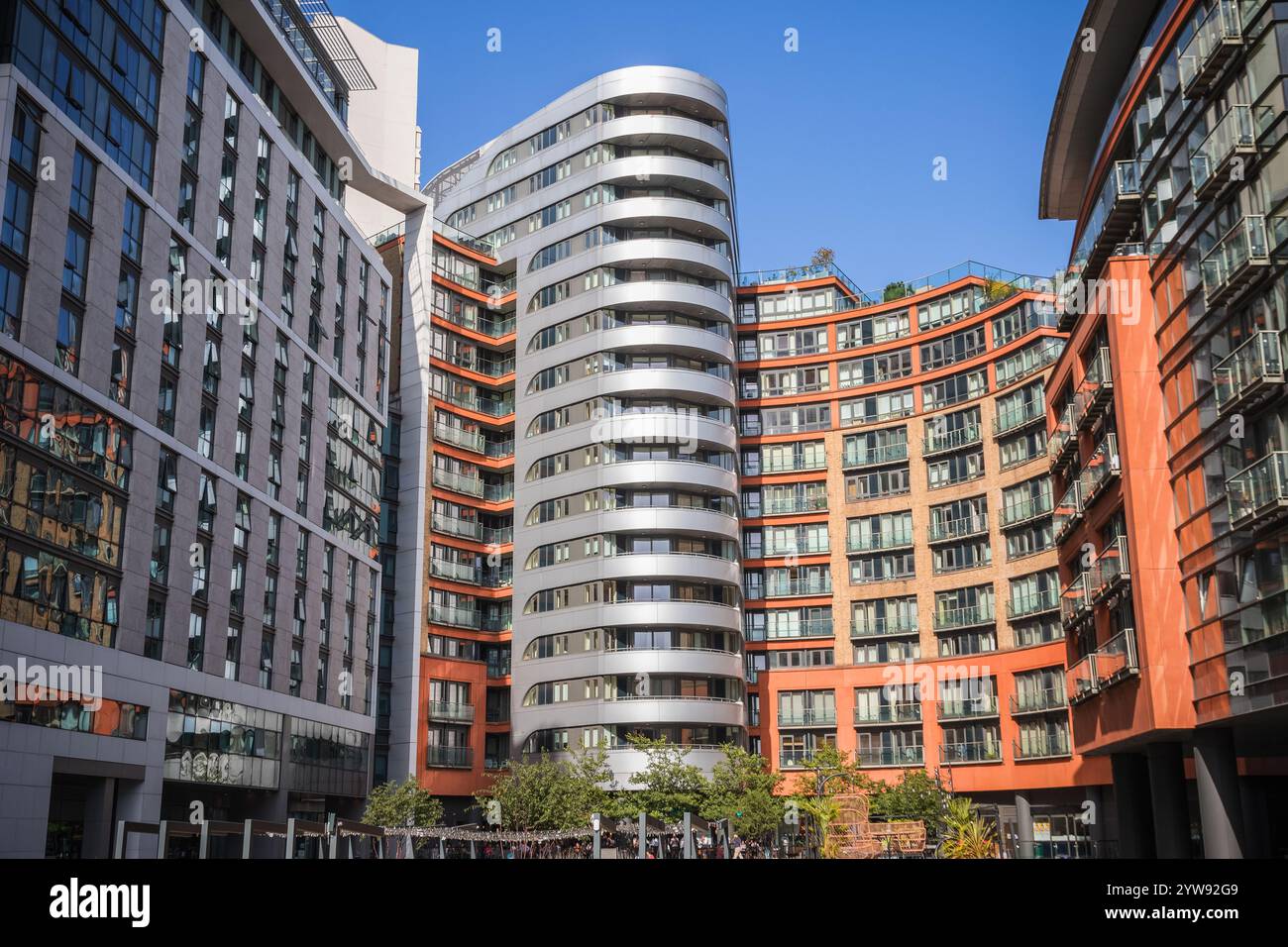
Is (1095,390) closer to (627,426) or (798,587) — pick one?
(627,426)

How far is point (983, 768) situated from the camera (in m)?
85.2

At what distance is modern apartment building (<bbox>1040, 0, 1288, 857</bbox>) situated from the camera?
3322 centimetres

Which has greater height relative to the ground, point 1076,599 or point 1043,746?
point 1076,599

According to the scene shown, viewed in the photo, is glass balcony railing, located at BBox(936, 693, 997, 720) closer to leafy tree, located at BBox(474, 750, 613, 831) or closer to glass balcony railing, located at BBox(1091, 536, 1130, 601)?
leafy tree, located at BBox(474, 750, 613, 831)

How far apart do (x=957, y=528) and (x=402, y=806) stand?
141 feet

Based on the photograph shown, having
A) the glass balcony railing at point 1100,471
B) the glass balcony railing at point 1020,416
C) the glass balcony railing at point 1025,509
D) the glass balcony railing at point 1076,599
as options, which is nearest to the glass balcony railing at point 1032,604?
the glass balcony railing at point 1025,509

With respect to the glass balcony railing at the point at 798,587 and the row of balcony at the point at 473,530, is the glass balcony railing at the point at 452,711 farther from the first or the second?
the glass balcony railing at the point at 798,587

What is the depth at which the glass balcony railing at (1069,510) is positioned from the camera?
49.2m

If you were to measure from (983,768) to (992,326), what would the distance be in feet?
103

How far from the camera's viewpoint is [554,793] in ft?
246

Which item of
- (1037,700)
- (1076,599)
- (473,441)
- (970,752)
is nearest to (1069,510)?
(1076,599)

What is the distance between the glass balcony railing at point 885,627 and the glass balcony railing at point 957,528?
20.4 feet

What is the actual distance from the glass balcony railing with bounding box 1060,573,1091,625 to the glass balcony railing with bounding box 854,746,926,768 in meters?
37.8
